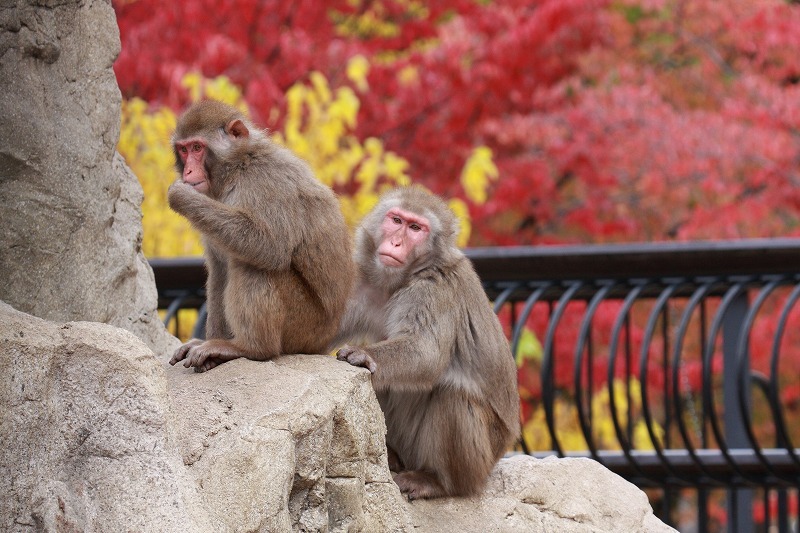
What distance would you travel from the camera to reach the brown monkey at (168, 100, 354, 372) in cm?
358

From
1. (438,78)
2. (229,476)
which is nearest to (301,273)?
(229,476)

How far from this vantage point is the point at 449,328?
4082 millimetres

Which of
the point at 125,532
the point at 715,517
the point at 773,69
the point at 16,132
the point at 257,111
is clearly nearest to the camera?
the point at 125,532

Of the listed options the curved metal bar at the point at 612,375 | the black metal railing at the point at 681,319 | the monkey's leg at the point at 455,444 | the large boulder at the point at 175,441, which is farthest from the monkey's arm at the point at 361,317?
the curved metal bar at the point at 612,375

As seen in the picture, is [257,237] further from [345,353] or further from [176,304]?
[176,304]

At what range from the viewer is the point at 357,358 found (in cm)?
367

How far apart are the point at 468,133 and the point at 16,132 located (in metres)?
6.10

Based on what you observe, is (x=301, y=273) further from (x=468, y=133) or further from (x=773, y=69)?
(x=773, y=69)

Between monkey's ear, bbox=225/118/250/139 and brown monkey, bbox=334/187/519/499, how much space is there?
0.65 meters

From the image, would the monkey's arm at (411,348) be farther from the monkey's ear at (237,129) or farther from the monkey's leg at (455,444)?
the monkey's ear at (237,129)

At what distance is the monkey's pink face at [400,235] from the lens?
161 inches

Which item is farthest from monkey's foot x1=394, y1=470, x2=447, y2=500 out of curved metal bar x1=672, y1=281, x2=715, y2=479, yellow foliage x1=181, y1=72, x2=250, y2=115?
yellow foliage x1=181, y1=72, x2=250, y2=115

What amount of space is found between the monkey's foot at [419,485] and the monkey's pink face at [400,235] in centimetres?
73

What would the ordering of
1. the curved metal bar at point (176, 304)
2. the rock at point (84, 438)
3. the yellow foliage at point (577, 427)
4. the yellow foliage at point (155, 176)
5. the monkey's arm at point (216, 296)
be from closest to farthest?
the rock at point (84, 438)
the monkey's arm at point (216, 296)
the curved metal bar at point (176, 304)
the yellow foliage at point (155, 176)
the yellow foliage at point (577, 427)
